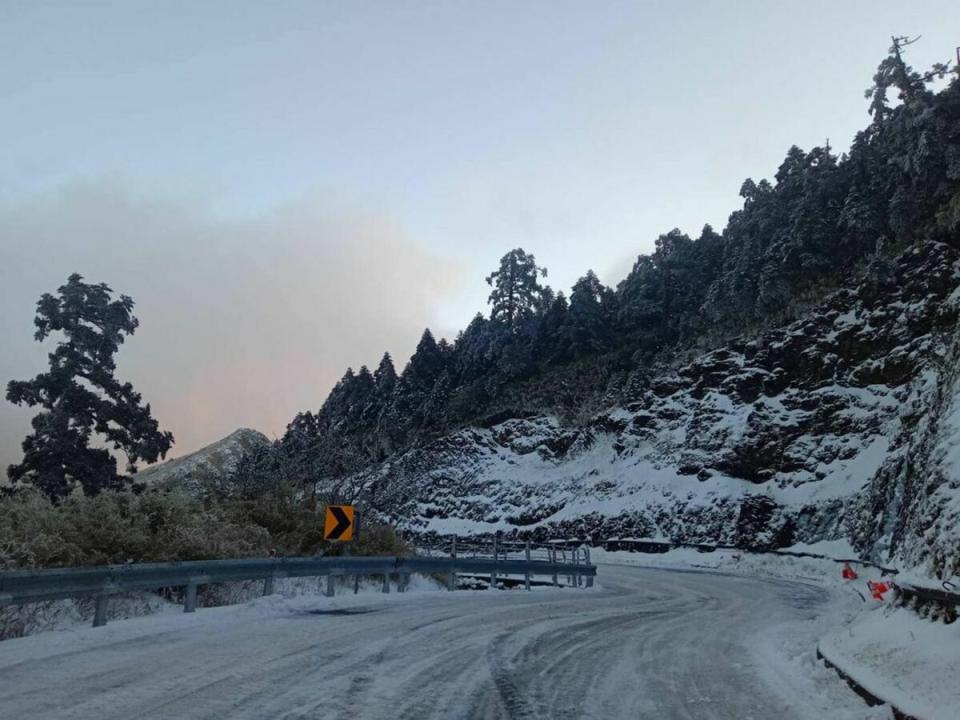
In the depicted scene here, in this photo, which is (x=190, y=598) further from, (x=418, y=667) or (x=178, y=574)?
(x=418, y=667)

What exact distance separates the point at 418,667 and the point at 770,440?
37137 mm

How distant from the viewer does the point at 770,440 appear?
130ft

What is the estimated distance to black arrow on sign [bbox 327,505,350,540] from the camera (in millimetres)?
15961

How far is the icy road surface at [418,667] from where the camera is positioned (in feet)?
18.0

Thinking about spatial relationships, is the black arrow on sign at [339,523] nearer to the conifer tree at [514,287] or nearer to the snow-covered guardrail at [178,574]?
the snow-covered guardrail at [178,574]

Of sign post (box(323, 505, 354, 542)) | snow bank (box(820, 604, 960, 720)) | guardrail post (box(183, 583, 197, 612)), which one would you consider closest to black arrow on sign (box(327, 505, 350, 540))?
sign post (box(323, 505, 354, 542))

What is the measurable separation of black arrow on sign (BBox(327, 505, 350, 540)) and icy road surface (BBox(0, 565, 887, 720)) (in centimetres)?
A: 296

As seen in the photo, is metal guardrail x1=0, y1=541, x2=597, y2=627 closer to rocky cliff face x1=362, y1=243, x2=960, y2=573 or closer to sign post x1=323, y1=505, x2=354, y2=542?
sign post x1=323, y1=505, x2=354, y2=542

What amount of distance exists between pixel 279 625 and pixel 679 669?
5891 millimetres

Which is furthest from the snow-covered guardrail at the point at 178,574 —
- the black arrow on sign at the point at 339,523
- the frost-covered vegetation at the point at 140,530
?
the frost-covered vegetation at the point at 140,530

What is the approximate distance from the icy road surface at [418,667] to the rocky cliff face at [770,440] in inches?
652

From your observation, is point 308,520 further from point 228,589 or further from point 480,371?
point 480,371

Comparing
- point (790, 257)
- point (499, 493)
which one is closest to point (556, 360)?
point (499, 493)

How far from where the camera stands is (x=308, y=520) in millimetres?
19797
